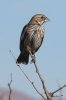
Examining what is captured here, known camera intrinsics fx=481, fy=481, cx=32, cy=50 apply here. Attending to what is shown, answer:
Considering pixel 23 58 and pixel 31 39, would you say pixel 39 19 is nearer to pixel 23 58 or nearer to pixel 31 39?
pixel 31 39

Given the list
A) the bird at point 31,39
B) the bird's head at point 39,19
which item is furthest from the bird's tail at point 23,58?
the bird's head at point 39,19

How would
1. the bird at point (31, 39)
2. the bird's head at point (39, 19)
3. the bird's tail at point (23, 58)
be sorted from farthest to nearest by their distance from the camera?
1. the bird's head at point (39, 19)
2. the bird at point (31, 39)
3. the bird's tail at point (23, 58)

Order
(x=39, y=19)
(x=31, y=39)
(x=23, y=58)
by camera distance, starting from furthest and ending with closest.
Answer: (x=39, y=19), (x=31, y=39), (x=23, y=58)

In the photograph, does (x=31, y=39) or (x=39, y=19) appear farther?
(x=39, y=19)

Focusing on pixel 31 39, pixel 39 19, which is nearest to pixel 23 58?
pixel 31 39

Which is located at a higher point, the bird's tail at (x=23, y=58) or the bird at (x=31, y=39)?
the bird at (x=31, y=39)

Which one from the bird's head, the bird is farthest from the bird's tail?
the bird's head

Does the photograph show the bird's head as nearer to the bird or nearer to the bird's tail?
the bird

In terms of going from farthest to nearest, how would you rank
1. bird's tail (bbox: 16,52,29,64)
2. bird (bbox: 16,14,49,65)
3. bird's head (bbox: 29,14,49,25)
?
bird's head (bbox: 29,14,49,25) < bird (bbox: 16,14,49,65) < bird's tail (bbox: 16,52,29,64)

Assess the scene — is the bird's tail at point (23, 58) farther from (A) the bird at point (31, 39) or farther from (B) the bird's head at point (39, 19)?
(B) the bird's head at point (39, 19)

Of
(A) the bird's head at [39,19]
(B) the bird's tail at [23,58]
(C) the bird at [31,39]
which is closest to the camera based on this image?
(B) the bird's tail at [23,58]

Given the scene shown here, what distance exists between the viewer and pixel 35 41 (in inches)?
386

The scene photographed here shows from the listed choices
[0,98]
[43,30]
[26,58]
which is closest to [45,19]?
[43,30]

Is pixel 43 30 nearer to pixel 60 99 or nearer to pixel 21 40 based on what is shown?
pixel 21 40
